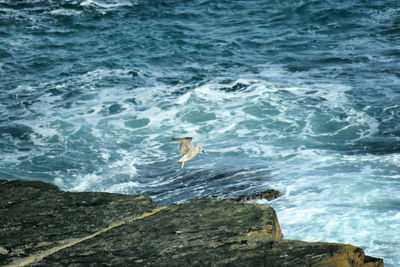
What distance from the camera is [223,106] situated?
11.4 meters

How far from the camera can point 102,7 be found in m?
21.0

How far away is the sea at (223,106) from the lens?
23.5ft

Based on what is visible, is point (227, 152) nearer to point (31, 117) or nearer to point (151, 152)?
point (151, 152)

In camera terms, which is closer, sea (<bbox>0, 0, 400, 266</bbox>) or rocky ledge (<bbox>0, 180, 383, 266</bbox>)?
rocky ledge (<bbox>0, 180, 383, 266</bbox>)

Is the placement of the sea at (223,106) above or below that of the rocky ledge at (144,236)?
below

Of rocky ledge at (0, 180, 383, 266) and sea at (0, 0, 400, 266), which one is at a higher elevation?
rocky ledge at (0, 180, 383, 266)

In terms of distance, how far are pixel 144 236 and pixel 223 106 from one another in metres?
7.85

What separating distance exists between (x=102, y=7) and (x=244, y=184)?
15490 mm

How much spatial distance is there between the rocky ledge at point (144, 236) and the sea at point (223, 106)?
2111 millimetres

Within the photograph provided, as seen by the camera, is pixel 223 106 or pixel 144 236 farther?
pixel 223 106

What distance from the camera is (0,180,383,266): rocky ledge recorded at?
10.8 feet

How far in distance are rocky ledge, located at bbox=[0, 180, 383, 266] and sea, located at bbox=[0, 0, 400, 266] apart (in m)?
2.11

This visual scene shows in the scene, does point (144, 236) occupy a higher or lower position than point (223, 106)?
higher

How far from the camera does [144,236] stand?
3.73 metres
